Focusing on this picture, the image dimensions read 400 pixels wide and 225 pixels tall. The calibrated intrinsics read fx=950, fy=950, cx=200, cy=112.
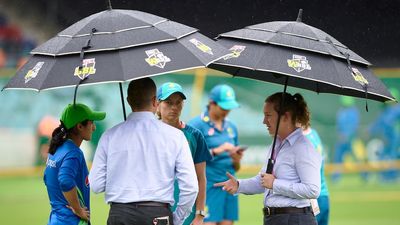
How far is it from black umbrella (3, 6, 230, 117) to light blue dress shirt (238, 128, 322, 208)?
81 cm

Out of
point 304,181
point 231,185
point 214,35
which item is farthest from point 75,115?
point 214,35

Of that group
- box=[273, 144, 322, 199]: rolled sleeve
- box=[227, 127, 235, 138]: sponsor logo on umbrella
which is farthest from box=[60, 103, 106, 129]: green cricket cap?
box=[227, 127, 235, 138]: sponsor logo on umbrella

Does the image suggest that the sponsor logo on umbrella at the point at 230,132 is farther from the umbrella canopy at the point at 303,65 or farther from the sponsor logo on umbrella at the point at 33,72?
the sponsor logo on umbrella at the point at 33,72

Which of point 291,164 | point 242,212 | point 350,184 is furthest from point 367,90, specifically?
point 350,184

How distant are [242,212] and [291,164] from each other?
8.15m

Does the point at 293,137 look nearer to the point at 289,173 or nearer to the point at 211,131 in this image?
the point at 289,173

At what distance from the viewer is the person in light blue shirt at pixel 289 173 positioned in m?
5.65

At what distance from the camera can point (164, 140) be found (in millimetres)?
5262

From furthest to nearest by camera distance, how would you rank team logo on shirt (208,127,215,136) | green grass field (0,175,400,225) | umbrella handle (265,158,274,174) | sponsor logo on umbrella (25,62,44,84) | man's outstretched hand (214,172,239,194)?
green grass field (0,175,400,225), team logo on shirt (208,127,215,136), man's outstretched hand (214,172,239,194), umbrella handle (265,158,274,174), sponsor logo on umbrella (25,62,44,84)

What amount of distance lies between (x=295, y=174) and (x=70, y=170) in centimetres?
136

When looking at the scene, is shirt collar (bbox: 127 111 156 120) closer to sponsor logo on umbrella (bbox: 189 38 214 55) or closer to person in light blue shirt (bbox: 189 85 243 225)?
sponsor logo on umbrella (bbox: 189 38 214 55)

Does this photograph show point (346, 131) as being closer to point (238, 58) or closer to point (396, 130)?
point (396, 130)

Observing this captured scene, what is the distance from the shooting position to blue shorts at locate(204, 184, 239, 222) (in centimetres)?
899

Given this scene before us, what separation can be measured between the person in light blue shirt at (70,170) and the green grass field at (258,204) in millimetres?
6557
